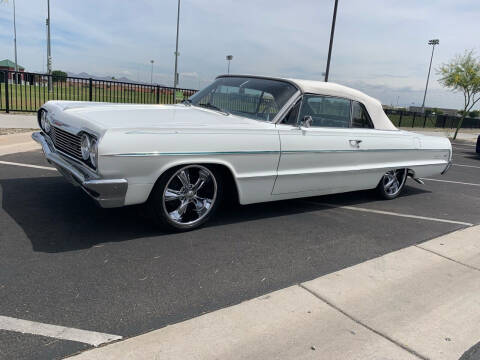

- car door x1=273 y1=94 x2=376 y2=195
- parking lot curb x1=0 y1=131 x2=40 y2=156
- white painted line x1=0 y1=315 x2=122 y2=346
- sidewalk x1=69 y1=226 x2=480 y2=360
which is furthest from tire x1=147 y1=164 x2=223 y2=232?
parking lot curb x1=0 y1=131 x2=40 y2=156

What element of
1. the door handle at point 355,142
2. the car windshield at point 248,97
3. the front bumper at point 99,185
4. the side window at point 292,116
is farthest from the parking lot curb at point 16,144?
the door handle at point 355,142

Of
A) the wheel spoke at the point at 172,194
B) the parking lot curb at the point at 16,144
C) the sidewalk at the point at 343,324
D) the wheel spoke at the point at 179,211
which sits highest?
the wheel spoke at the point at 172,194

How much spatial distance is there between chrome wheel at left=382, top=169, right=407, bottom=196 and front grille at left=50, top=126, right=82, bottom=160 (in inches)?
162

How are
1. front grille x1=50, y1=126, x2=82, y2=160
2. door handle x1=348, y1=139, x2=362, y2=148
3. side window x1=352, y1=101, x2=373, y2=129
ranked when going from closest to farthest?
1. front grille x1=50, y1=126, x2=82, y2=160
2. door handle x1=348, y1=139, x2=362, y2=148
3. side window x1=352, y1=101, x2=373, y2=129

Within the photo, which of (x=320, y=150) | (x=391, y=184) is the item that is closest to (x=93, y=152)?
(x=320, y=150)

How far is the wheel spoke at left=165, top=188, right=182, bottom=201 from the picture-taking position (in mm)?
3606

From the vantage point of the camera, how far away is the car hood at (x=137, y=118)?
3.29m

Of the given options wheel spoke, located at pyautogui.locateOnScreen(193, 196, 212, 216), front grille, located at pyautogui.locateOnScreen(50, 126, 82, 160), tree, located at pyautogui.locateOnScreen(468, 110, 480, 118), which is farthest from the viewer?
tree, located at pyautogui.locateOnScreen(468, 110, 480, 118)

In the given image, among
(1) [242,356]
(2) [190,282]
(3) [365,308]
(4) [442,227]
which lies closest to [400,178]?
(4) [442,227]

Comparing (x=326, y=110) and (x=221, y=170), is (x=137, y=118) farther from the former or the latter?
(x=326, y=110)

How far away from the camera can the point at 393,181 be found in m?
5.84

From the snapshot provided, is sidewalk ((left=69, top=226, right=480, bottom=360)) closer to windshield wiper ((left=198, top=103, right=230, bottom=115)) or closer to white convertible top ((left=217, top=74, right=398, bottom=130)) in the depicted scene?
white convertible top ((left=217, top=74, right=398, bottom=130))

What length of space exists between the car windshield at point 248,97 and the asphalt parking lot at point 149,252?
118cm

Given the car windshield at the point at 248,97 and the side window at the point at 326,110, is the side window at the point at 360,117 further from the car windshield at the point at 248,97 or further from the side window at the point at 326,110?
the car windshield at the point at 248,97
